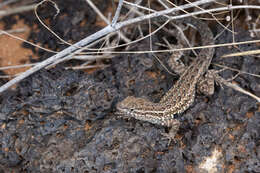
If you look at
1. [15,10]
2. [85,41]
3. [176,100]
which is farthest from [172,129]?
[15,10]

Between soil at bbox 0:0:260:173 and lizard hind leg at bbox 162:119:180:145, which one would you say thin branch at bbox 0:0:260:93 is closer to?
soil at bbox 0:0:260:173


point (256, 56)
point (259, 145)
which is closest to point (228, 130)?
point (259, 145)

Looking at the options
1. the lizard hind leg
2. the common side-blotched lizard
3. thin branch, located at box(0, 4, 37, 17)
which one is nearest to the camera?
the lizard hind leg

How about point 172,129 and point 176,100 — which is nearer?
point 172,129

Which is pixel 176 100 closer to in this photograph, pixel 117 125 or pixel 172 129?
pixel 172 129

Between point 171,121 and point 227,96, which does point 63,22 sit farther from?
point 227,96

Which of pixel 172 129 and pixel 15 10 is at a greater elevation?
pixel 15 10

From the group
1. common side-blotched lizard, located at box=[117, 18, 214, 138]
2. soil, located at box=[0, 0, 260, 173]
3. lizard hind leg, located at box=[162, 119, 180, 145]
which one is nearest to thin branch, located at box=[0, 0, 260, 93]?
soil, located at box=[0, 0, 260, 173]

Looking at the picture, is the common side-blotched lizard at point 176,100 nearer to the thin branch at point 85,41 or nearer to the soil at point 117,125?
the soil at point 117,125
